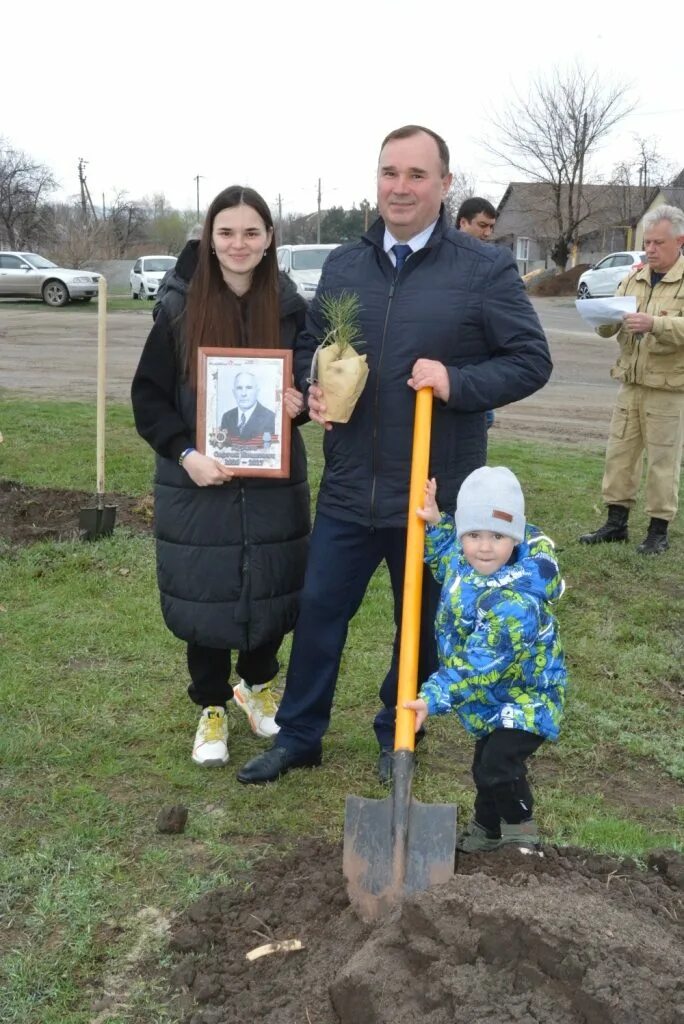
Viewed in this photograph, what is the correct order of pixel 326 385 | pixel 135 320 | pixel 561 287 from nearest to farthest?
pixel 326 385
pixel 135 320
pixel 561 287

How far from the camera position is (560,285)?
139 ft

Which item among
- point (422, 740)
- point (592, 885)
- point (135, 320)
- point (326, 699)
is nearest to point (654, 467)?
point (422, 740)

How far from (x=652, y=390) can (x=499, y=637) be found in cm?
425

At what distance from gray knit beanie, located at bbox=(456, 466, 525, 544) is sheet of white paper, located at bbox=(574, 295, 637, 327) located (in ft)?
12.3

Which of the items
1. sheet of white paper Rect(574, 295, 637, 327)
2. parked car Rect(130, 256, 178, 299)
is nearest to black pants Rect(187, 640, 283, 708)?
sheet of white paper Rect(574, 295, 637, 327)

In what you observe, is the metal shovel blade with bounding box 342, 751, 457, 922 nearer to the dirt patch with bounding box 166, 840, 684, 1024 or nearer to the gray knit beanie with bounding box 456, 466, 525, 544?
the dirt patch with bounding box 166, 840, 684, 1024

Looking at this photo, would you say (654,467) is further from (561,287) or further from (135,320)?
(561,287)

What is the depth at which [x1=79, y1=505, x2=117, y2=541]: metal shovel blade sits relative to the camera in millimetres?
6641

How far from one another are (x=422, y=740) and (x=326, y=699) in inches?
24.1

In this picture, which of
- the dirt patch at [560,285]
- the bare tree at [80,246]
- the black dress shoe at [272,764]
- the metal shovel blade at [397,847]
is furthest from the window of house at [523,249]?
the metal shovel blade at [397,847]

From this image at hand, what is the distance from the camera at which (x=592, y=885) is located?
9.05 ft

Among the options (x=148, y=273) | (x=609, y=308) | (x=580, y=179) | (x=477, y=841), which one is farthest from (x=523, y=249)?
(x=477, y=841)

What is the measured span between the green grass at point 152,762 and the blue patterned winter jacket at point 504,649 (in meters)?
0.76

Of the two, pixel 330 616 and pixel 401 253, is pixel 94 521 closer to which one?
pixel 330 616
